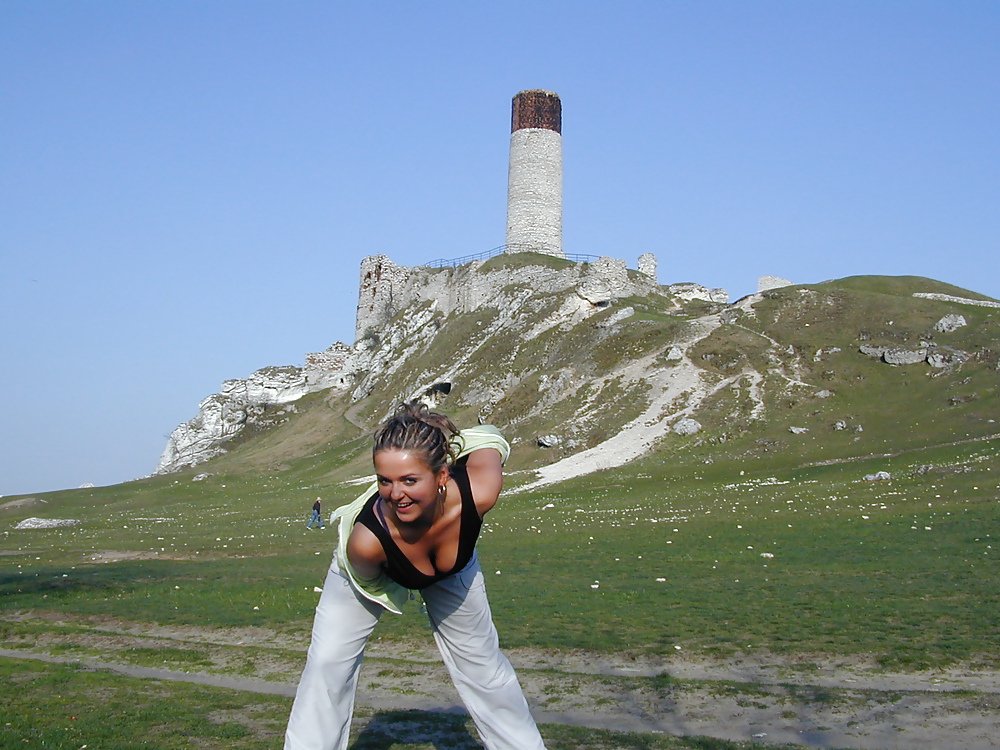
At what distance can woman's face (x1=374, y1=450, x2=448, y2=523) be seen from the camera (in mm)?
5945

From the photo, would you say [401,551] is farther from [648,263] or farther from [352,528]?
[648,263]

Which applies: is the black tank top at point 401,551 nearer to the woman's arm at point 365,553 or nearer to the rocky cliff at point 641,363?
the woman's arm at point 365,553

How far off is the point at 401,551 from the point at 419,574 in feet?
0.76

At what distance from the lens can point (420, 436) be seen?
19.8 ft

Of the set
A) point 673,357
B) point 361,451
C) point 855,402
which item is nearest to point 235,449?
point 361,451

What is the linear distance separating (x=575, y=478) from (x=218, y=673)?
37.6 meters

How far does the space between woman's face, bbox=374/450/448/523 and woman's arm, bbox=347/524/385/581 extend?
0.31m

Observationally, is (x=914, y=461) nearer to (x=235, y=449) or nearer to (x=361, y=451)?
(x=361, y=451)

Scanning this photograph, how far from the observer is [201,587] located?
23625mm

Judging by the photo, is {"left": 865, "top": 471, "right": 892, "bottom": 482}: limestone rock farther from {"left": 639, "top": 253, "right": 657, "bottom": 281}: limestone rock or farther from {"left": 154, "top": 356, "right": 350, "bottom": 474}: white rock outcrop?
{"left": 154, "top": 356, "right": 350, "bottom": 474}: white rock outcrop

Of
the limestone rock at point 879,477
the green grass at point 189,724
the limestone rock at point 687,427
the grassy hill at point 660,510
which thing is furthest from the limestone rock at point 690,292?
the green grass at point 189,724

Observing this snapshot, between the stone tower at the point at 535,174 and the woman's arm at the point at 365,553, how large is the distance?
8812 centimetres

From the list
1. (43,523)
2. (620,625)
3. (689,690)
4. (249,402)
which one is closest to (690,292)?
(249,402)

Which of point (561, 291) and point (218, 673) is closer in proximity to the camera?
point (218, 673)
